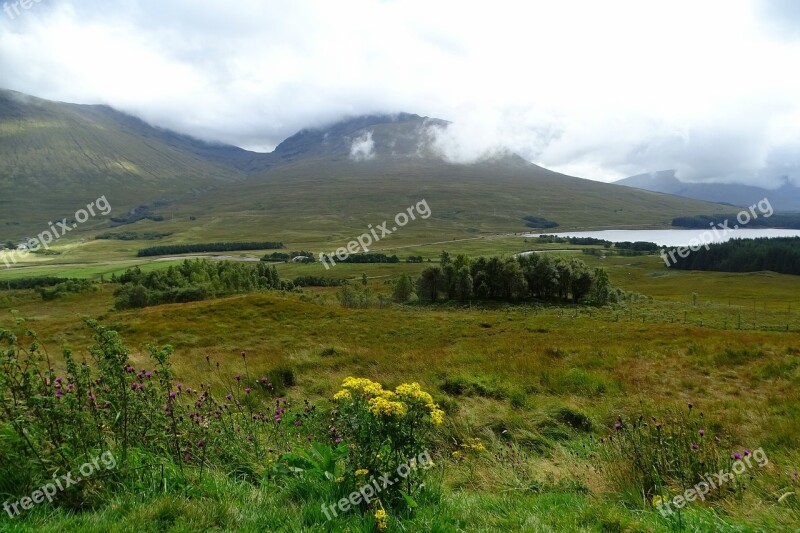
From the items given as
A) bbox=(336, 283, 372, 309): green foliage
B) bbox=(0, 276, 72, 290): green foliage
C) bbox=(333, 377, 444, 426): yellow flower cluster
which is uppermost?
bbox=(333, 377, 444, 426): yellow flower cluster

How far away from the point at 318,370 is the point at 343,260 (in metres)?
148

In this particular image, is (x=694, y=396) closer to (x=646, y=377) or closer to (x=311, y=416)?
(x=646, y=377)

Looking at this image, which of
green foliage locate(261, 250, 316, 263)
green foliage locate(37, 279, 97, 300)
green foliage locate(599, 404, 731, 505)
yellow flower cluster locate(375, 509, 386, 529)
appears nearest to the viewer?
yellow flower cluster locate(375, 509, 386, 529)

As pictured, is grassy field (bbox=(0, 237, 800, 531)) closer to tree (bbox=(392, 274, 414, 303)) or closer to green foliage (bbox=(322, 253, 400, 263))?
tree (bbox=(392, 274, 414, 303))

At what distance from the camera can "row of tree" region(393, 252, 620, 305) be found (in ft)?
214

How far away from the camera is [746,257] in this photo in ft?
422

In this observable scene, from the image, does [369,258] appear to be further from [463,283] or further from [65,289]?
[463,283]

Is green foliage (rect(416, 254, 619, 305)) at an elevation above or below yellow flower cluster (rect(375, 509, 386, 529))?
below

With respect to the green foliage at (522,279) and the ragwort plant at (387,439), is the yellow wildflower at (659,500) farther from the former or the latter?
the green foliage at (522,279)

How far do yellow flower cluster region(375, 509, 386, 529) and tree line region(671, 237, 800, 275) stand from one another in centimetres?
16122

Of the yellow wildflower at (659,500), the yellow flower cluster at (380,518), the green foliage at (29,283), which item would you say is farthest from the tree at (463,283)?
the green foliage at (29,283)

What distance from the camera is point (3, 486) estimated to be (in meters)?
4.45

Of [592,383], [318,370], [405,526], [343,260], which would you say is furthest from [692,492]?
[343,260]

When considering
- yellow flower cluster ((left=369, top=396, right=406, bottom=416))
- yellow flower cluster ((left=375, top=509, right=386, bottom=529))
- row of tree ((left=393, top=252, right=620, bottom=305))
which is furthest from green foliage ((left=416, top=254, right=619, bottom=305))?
yellow flower cluster ((left=375, top=509, right=386, bottom=529))
